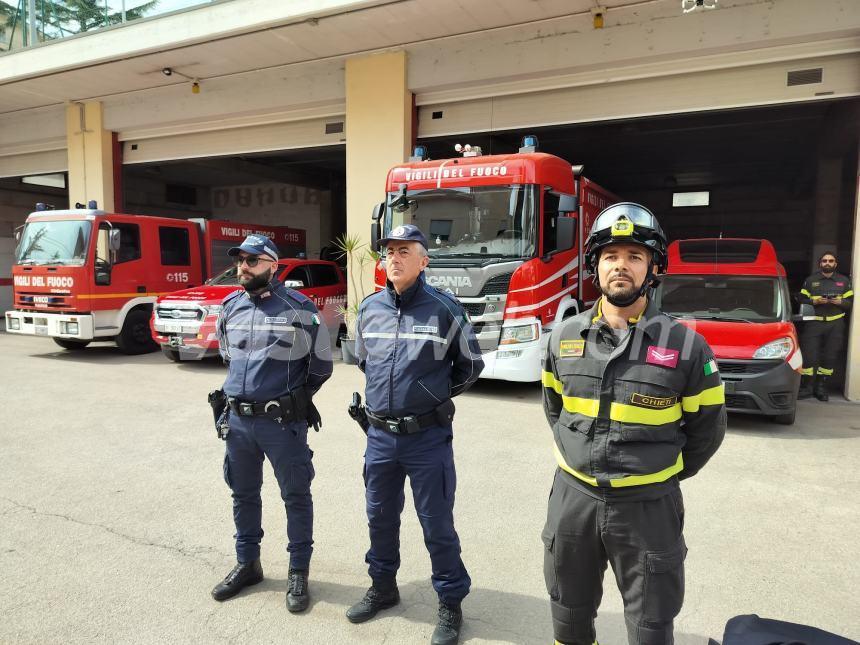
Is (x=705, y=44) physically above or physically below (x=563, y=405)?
above

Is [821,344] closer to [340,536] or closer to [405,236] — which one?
[340,536]

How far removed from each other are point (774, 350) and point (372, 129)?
298 inches

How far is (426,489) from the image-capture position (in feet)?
8.80

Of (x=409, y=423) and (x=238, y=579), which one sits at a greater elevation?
(x=409, y=423)

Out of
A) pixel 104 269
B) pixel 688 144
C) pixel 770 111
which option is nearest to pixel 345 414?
pixel 104 269

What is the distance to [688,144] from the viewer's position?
15664 mm

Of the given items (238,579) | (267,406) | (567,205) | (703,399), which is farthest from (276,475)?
(567,205)

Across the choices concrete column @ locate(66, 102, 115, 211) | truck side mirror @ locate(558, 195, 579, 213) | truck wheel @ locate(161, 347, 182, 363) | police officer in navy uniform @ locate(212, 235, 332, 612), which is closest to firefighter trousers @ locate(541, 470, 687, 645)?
police officer in navy uniform @ locate(212, 235, 332, 612)

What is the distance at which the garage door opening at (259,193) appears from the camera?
1959 cm

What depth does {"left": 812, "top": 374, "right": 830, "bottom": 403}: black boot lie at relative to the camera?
7.80 metres

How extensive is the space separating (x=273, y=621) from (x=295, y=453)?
30.3 inches

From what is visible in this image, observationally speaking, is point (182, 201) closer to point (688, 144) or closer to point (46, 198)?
point (46, 198)

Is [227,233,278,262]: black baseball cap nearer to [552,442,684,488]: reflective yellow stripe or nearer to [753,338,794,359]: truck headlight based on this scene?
[552,442,684,488]: reflective yellow stripe

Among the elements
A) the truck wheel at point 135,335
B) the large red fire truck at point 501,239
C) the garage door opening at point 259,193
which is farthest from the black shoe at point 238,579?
the garage door opening at point 259,193
